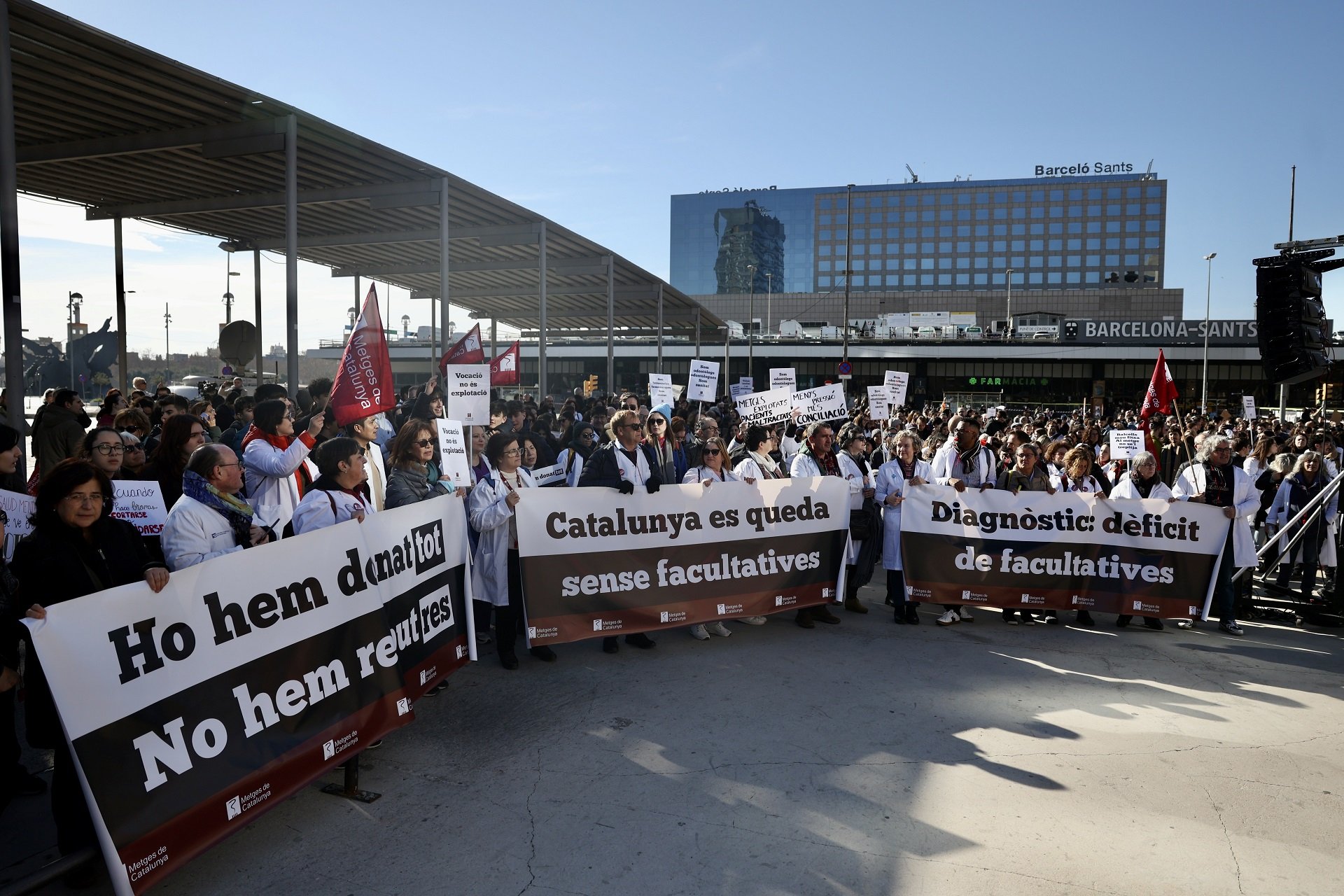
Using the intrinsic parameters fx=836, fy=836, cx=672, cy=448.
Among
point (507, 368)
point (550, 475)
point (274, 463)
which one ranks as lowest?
point (550, 475)

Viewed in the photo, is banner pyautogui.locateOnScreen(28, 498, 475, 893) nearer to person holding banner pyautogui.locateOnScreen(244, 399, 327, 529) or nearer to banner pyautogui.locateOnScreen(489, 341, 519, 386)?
person holding banner pyautogui.locateOnScreen(244, 399, 327, 529)

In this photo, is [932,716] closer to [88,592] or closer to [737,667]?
[737,667]

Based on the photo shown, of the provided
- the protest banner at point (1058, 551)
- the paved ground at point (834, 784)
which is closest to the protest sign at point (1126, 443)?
the protest banner at point (1058, 551)

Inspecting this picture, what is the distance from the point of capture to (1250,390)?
51.2 m

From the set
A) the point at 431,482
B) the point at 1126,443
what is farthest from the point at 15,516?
the point at 1126,443

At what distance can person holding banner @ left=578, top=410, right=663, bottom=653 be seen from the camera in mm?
6902

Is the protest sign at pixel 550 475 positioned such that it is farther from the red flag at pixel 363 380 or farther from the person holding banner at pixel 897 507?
the person holding banner at pixel 897 507

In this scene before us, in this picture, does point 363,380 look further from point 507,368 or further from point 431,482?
point 507,368

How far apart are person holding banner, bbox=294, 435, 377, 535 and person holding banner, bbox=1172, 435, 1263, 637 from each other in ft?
23.9

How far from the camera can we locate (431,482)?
6.55 meters

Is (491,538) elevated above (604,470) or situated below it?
below

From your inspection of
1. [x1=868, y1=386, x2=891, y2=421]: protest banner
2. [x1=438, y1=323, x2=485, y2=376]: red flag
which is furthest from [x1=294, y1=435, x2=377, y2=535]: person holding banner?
[x1=868, y1=386, x2=891, y2=421]: protest banner

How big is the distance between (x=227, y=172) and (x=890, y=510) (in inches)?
589

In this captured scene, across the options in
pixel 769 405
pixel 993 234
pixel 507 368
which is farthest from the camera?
pixel 993 234
